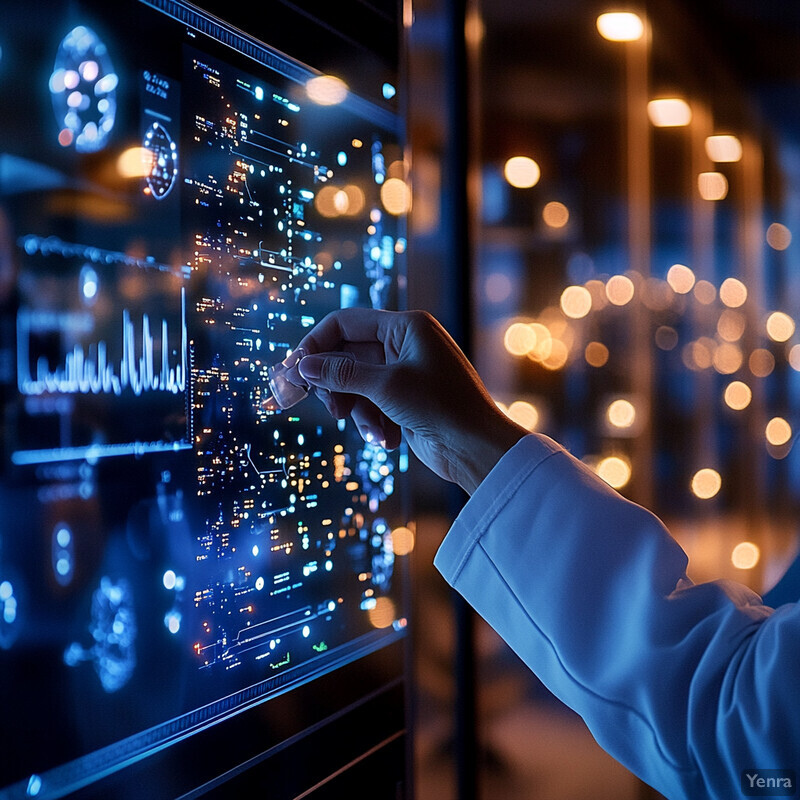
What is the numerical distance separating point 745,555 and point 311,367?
2.61 metres

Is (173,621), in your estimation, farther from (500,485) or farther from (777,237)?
(777,237)

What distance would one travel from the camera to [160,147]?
62 cm

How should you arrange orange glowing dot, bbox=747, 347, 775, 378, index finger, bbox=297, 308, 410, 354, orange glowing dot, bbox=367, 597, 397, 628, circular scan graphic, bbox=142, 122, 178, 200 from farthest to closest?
orange glowing dot, bbox=747, 347, 775, 378
orange glowing dot, bbox=367, 597, 397, 628
index finger, bbox=297, 308, 410, 354
circular scan graphic, bbox=142, 122, 178, 200

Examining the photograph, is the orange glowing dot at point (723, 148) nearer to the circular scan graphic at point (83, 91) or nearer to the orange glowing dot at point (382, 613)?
the orange glowing dot at point (382, 613)

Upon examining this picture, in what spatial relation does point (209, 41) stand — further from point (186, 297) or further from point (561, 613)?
point (561, 613)

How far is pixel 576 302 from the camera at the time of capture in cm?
193

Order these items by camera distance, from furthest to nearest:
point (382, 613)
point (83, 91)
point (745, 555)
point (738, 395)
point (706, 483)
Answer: point (738, 395) < point (745, 555) < point (706, 483) < point (382, 613) < point (83, 91)

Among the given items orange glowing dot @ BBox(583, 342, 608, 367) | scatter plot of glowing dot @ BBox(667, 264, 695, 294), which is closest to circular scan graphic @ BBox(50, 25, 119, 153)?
orange glowing dot @ BBox(583, 342, 608, 367)

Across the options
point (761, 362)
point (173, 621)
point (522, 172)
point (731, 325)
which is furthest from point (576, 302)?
point (173, 621)

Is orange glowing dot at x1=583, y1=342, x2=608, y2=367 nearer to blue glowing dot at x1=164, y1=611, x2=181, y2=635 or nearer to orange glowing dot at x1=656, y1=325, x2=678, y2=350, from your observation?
orange glowing dot at x1=656, y1=325, x2=678, y2=350

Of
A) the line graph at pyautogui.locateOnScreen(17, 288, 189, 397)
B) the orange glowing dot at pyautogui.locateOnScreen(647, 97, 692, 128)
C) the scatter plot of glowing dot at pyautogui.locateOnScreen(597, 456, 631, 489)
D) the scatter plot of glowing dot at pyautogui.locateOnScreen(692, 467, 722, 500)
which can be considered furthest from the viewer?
the scatter plot of glowing dot at pyautogui.locateOnScreen(692, 467, 722, 500)

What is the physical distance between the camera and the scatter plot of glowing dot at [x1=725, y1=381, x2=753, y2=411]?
280 centimetres

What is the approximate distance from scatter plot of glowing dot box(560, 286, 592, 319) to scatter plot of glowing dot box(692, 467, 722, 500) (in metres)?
0.89

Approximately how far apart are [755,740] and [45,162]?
0.68 m
